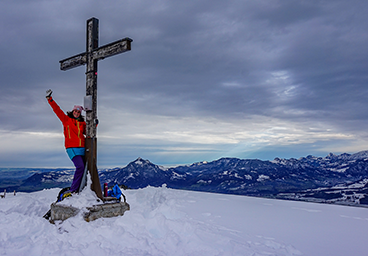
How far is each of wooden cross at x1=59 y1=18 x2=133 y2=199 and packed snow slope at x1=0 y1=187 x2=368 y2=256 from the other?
856 millimetres

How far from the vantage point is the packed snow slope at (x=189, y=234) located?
537 cm

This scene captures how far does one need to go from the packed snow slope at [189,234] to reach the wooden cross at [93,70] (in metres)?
0.86

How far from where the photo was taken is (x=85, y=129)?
896 centimetres

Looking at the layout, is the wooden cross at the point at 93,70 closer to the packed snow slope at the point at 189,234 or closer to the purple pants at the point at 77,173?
the purple pants at the point at 77,173

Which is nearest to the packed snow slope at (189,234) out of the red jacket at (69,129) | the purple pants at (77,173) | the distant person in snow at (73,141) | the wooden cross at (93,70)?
the purple pants at (77,173)

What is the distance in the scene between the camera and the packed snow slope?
5371 mm

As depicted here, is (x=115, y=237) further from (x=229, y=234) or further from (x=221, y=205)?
(x=221, y=205)

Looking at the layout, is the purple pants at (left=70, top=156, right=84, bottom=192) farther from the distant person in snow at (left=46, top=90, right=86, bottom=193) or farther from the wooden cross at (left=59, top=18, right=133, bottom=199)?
the wooden cross at (left=59, top=18, right=133, bottom=199)

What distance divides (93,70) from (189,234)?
6388 millimetres

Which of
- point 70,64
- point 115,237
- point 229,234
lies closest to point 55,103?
point 70,64

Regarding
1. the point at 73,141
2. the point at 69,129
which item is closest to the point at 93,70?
the point at 69,129

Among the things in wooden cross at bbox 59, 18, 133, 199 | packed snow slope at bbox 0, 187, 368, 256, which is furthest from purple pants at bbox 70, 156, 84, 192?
packed snow slope at bbox 0, 187, 368, 256

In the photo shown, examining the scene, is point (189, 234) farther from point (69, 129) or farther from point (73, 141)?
point (69, 129)

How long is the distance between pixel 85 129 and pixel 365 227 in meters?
9.55
